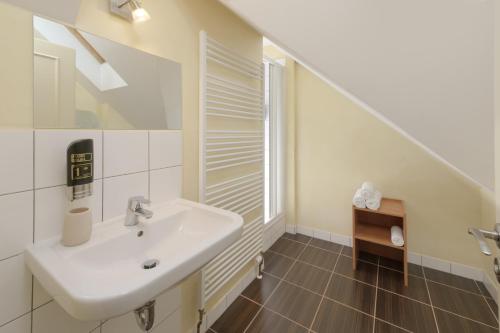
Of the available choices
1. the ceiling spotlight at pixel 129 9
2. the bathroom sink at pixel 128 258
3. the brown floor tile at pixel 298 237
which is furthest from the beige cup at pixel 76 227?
the brown floor tile at pixel 298 237

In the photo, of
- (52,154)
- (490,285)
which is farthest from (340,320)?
(52,154)

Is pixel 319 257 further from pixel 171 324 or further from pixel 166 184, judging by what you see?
pixel 166 184

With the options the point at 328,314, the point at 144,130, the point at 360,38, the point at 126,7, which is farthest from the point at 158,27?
the point at 328,314

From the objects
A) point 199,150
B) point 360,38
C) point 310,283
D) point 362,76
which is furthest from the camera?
point 310,283

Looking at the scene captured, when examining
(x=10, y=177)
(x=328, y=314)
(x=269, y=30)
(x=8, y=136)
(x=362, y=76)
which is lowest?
(x=328, y=314)

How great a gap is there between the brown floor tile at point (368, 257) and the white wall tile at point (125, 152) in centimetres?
216

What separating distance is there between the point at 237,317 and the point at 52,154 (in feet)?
4.71

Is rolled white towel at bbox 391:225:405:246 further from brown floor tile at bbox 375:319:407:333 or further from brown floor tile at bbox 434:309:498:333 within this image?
brown floor tile at bbox 375:319:407:333

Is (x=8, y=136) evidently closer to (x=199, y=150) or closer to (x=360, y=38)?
(x=199, y=150)

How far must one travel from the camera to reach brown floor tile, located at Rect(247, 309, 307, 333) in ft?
4.49

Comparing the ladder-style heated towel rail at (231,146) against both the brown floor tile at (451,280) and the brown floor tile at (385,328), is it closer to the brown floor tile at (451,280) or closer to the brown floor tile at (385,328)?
the brown floor tile at (385,328)

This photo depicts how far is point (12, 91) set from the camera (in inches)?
26.5

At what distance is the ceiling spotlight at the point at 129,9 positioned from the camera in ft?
2.89

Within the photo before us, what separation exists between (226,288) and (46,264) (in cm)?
119
